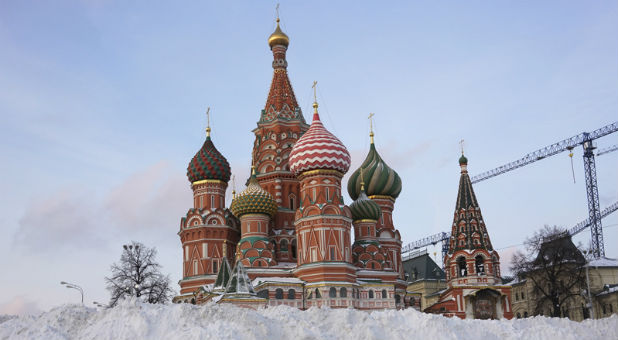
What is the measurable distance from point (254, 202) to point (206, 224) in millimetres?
3970

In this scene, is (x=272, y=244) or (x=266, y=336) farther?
(x=272, y=244)

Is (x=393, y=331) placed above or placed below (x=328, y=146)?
below

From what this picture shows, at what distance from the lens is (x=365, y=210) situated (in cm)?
4416

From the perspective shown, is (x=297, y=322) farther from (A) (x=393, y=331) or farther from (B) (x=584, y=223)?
(B) (x=584, y=223)

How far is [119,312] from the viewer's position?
20750 millimetres

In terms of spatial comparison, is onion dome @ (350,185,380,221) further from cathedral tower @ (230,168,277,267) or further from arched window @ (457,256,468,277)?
arched window @ (457,256,468,277)

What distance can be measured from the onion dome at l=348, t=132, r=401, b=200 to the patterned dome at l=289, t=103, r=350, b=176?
527 centimetres

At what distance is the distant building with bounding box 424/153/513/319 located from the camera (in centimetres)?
4350

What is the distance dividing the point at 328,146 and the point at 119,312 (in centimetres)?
2272

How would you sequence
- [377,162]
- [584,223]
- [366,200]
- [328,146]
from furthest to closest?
[584,223]
[377,162]
[366,200]
[328,146]

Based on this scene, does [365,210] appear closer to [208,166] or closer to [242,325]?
[208,166]

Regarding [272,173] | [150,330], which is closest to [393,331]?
[150,330]

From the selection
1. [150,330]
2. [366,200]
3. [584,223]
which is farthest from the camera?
[584,223]

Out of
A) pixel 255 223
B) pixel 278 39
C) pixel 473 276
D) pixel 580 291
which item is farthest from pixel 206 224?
pixel 580 291
